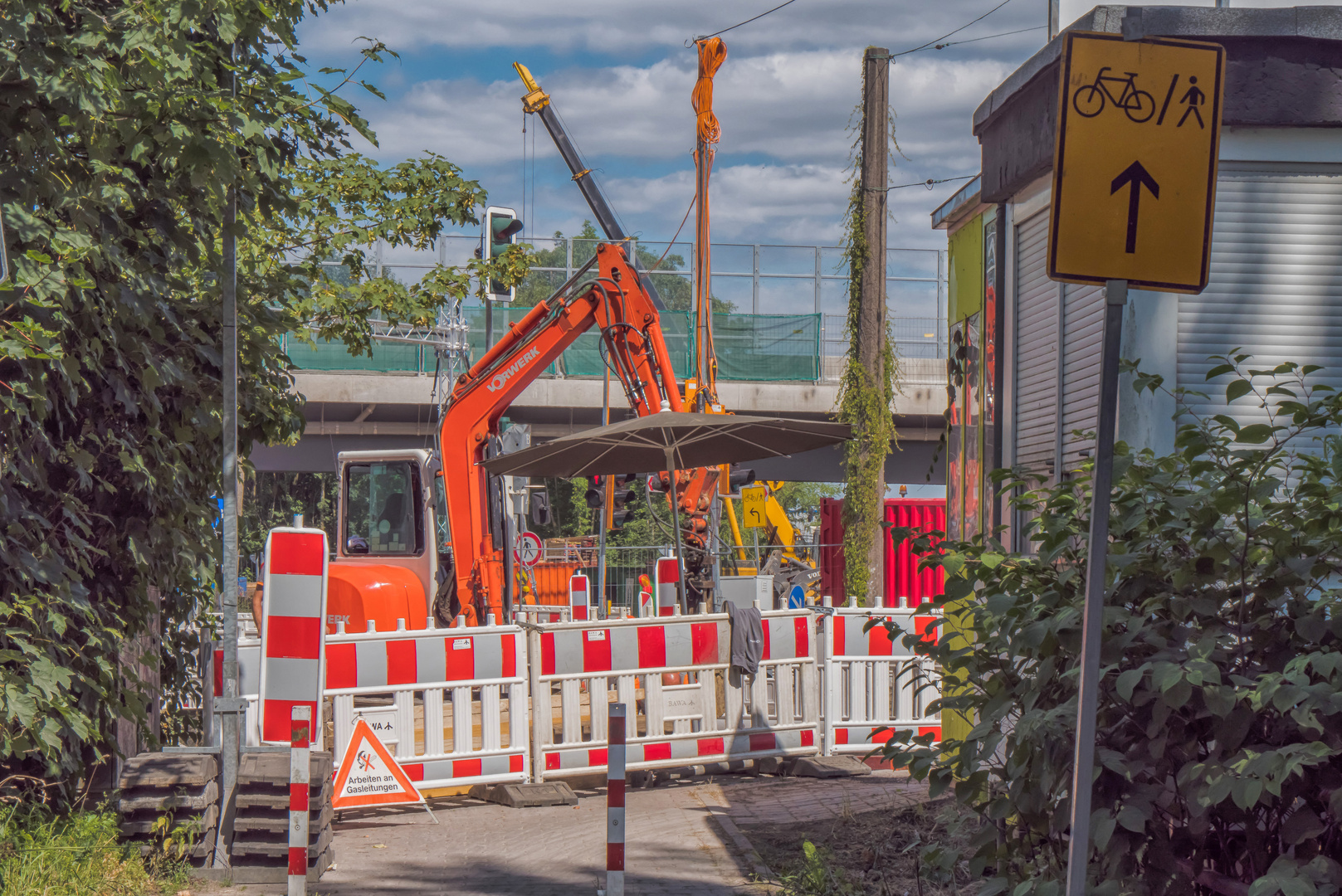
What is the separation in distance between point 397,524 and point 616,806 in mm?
9016

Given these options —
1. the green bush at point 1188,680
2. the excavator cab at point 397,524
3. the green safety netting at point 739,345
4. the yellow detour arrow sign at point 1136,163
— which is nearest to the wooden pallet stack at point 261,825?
the green bush at point 1188,680

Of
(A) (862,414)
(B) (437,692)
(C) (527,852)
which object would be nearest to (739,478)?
(A) (862,414)

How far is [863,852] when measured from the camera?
713 cm

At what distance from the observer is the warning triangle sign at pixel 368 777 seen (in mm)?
8289

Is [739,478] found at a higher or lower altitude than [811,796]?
higher

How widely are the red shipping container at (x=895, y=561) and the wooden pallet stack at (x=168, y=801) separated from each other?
10783 mm

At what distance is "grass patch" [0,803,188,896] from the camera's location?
5727 millimetres

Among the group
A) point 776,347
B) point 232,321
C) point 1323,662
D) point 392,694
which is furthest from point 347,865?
point 776,347

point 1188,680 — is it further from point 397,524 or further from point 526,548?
point 526,548

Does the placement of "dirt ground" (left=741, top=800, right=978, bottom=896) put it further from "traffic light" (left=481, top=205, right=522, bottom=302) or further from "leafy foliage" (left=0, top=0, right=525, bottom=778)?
"traffic light" (left=481, top=205, right=522, bottom=302)

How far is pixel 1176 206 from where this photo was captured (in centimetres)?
312

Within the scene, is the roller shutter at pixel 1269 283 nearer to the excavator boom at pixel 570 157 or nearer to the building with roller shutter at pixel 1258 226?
the building with roller shutter at pixel 1258 226

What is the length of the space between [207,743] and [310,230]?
519 cm

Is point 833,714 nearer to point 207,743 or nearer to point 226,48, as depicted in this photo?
point 207,743
